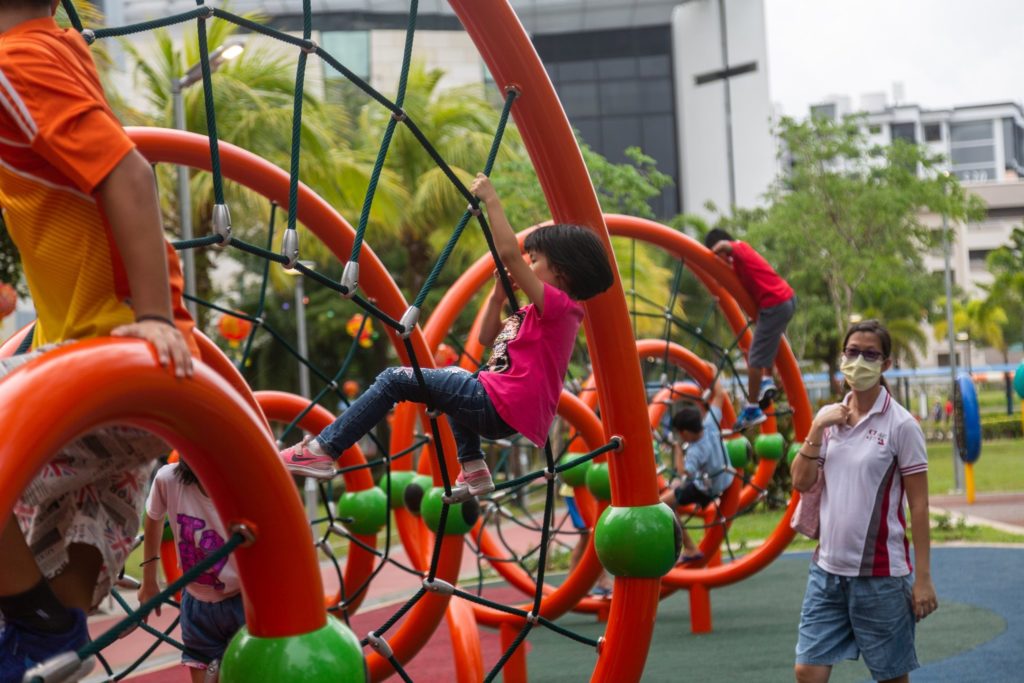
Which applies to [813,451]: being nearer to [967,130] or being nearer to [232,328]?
[232,328]

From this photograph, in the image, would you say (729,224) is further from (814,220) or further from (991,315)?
(991,315)

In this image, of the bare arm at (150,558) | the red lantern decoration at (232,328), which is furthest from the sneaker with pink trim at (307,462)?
the red lantern decoration at (232,328)

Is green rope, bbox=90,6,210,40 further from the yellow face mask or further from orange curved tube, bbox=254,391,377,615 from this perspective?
orange curved tube, bbox=254,391,377,615

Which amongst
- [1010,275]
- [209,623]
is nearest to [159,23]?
[209,623]

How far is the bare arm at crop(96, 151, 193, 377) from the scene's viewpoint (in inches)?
84.5

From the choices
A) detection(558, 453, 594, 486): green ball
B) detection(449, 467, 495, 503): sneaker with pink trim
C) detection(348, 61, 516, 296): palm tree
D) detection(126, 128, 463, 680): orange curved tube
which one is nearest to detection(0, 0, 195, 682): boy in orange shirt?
detection(449, 467, 495, 503): sneaker with pink trim

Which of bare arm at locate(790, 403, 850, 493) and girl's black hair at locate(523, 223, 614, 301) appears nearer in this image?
girl's black hair at locate(523, 223, 614, 301)

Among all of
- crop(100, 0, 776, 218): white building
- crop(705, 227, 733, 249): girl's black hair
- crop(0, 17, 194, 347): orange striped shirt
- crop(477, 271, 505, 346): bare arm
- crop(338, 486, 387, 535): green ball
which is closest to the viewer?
crop(0, 17, 194, 347): orange striped shirt

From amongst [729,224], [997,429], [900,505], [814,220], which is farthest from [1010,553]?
[997,429]

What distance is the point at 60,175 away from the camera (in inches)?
89.0

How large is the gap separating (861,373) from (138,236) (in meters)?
3.16

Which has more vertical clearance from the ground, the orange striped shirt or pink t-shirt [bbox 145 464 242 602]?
the orange striped shirt

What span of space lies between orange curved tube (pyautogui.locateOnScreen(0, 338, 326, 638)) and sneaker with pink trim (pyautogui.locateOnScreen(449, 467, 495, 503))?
1361 millimetres

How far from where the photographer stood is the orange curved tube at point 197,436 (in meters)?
1.84
